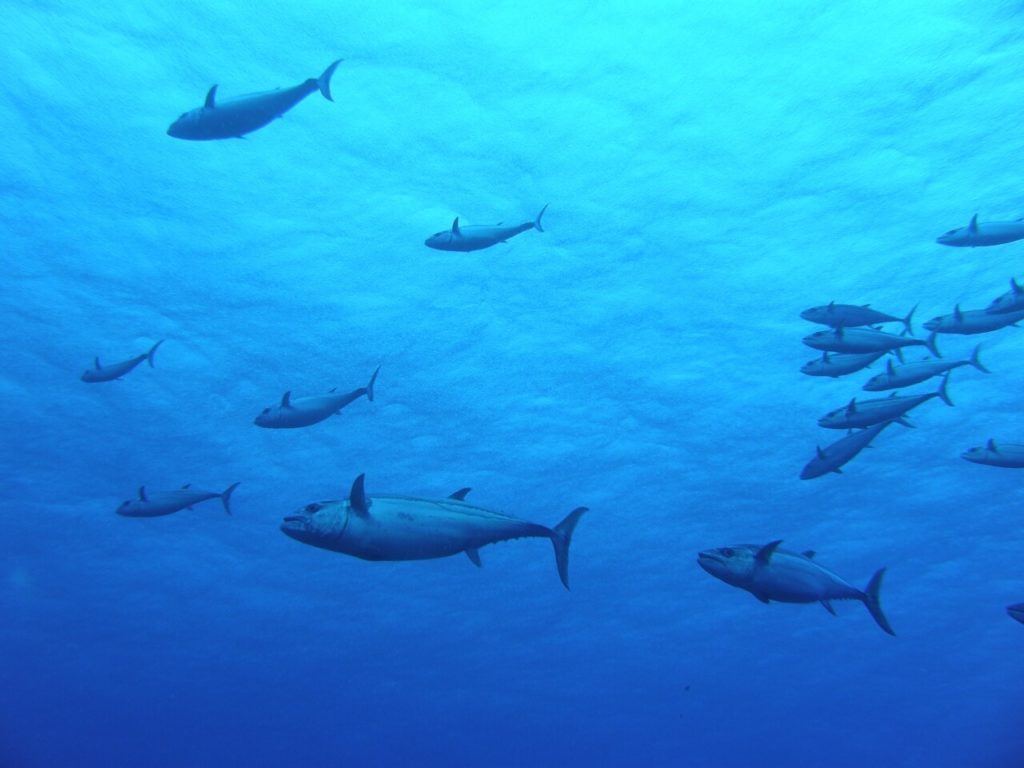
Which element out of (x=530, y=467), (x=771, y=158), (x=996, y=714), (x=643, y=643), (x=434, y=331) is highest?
(x=771, y=158)

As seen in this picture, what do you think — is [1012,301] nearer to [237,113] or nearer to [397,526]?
[397,526]

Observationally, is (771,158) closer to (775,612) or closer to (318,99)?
(318,99)

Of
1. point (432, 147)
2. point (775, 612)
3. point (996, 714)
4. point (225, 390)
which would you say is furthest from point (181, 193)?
point (996, 714)

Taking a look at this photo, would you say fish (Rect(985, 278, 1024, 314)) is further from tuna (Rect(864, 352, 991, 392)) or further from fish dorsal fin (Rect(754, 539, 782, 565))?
fish dorsal fin (Rect(754, 539, 782, 565))

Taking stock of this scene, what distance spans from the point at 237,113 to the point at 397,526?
3.82 meters

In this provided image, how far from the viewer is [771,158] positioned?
12039mm

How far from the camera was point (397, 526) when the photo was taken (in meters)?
3.90

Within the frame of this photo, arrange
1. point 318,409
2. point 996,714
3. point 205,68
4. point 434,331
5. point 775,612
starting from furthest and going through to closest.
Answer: point 996,714, point 775,612, point 434,331, point 205,68, point 318,409

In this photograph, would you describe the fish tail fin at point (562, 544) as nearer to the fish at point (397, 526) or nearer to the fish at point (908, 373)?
the fish at point (397, 526)

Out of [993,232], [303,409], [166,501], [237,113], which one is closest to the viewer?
[237,113]

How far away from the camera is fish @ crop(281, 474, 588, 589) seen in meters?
3.78

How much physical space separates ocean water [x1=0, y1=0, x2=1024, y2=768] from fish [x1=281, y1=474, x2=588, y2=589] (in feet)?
27.4

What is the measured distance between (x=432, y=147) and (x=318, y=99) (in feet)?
6.58

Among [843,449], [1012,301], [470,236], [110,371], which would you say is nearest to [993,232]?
[1012,301]
